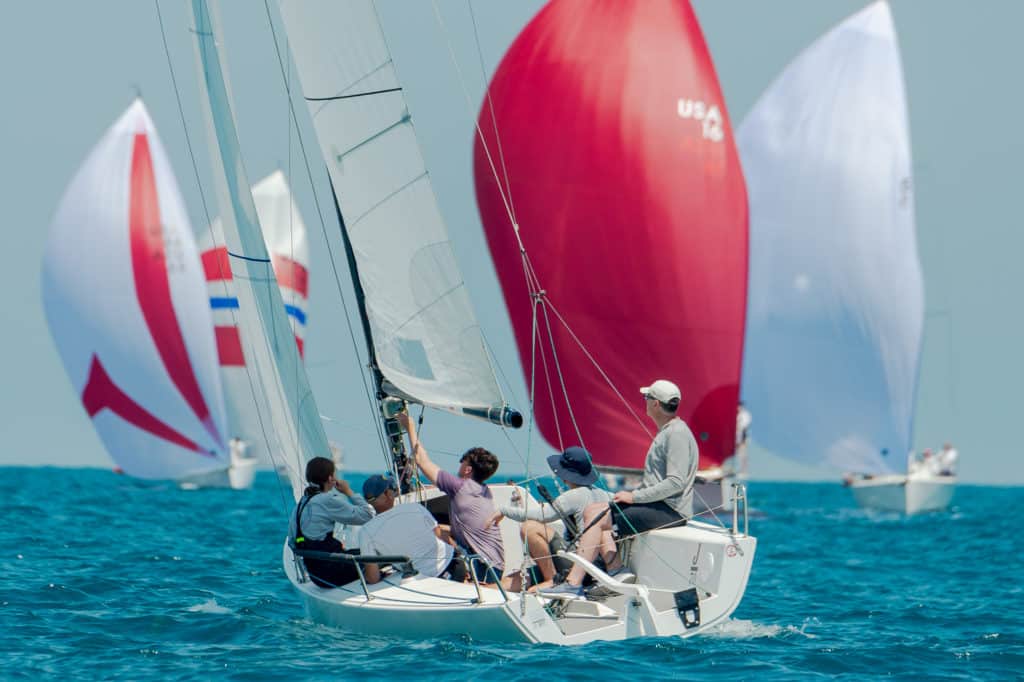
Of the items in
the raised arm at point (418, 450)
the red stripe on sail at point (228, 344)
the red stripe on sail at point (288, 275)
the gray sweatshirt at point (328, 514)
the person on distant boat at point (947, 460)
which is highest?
the red stripe on sail at point (288, 275)

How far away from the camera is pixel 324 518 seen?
9.28 metres

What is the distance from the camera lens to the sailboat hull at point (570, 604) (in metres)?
8.33

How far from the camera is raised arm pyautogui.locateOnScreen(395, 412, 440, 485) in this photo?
9852mm

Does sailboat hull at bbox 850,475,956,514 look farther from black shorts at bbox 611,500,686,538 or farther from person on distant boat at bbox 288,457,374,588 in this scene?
person on distant boat at bbox 288,457,374,588

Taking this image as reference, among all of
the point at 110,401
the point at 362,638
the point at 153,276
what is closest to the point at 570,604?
the point at 362,638

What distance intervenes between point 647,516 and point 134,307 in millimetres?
20541

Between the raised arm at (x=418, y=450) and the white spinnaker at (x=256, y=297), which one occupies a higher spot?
the white spinnaker at (x=256, y=297)

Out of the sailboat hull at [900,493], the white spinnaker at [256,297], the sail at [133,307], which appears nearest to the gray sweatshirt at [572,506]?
the white spinnaker at [256,297]

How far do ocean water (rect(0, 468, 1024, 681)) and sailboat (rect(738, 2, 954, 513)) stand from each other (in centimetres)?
916

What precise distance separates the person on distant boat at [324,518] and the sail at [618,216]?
8949 mm

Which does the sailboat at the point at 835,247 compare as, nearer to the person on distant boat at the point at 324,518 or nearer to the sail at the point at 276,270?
the sail at the point at 276,270

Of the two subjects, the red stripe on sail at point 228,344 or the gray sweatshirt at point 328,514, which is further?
the red stripe on sail at point 228,344

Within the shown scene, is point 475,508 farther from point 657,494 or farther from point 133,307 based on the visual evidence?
point 133,307

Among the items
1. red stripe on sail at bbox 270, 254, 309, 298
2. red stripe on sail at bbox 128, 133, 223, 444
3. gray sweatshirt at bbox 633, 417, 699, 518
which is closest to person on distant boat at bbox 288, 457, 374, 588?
gray sweatshirt at bbox 633, 417, 699, 518
